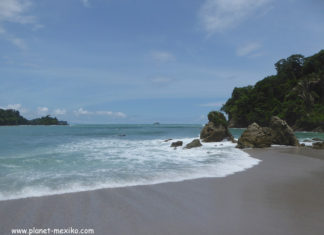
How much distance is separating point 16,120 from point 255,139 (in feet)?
606

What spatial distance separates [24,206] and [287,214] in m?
5.85

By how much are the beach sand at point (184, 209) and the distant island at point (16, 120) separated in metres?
180

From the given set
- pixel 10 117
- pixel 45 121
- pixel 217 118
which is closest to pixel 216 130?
pixel 217 118

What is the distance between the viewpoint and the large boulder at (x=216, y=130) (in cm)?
2467

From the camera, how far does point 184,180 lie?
6949 millimetres

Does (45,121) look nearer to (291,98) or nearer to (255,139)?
(291,98)

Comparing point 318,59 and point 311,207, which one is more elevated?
point 318,59

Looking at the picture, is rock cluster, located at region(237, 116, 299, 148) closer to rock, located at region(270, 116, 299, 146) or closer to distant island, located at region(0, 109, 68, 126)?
rock, located at region(270, 116, 299, 146)

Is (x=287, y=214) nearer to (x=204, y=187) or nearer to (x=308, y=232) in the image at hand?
(x=308, y=232)

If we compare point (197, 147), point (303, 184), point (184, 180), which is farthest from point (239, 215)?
point (197, 147)

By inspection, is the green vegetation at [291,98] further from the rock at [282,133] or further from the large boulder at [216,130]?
the rock at [282,133]

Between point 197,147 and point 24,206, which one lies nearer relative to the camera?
point 24,206

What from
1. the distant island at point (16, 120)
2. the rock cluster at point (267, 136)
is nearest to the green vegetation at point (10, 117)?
the distant island at point (16, 120)

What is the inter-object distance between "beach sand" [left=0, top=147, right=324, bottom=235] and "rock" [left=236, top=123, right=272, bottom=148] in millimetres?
11562
